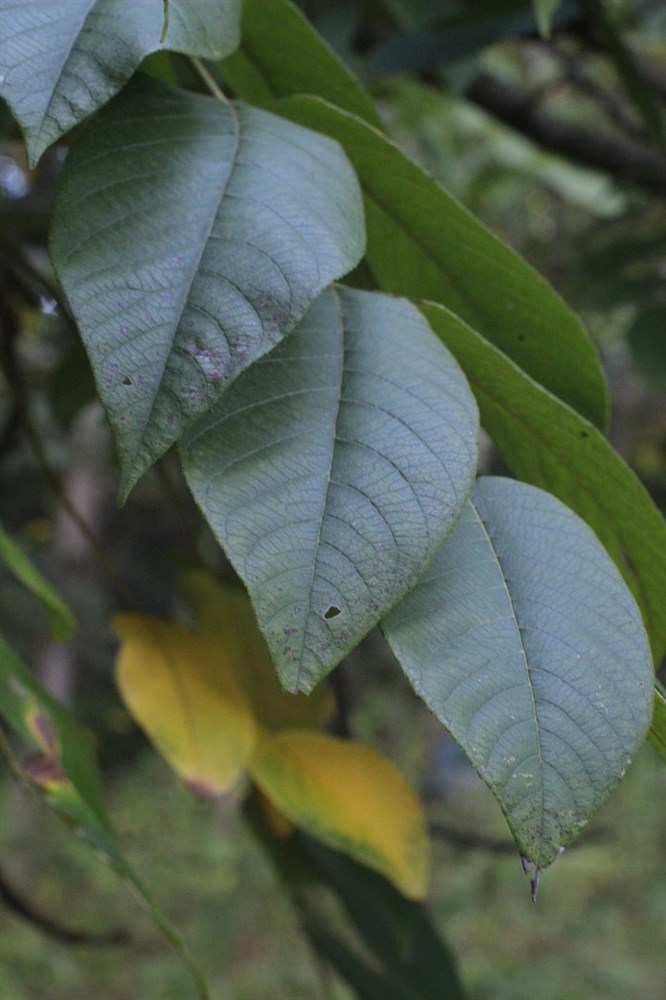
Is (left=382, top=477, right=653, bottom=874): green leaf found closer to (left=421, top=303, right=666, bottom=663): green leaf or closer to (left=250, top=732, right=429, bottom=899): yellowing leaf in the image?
(left=421, top=303, right=666, bottom=663): green leaf

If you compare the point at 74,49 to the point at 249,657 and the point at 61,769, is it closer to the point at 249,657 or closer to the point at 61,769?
the point at 61,769

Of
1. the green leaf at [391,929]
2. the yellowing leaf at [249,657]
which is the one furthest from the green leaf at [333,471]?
the green leaf at [391,929]

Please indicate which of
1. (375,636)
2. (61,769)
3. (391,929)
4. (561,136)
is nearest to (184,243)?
(61,769)

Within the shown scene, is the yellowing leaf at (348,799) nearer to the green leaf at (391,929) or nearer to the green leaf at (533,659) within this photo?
the green leaf at (391,929)

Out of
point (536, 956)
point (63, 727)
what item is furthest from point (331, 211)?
point (536, 956)

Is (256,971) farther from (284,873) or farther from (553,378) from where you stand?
(553,378)

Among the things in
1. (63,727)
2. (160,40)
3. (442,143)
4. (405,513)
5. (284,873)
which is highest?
(160,40)
